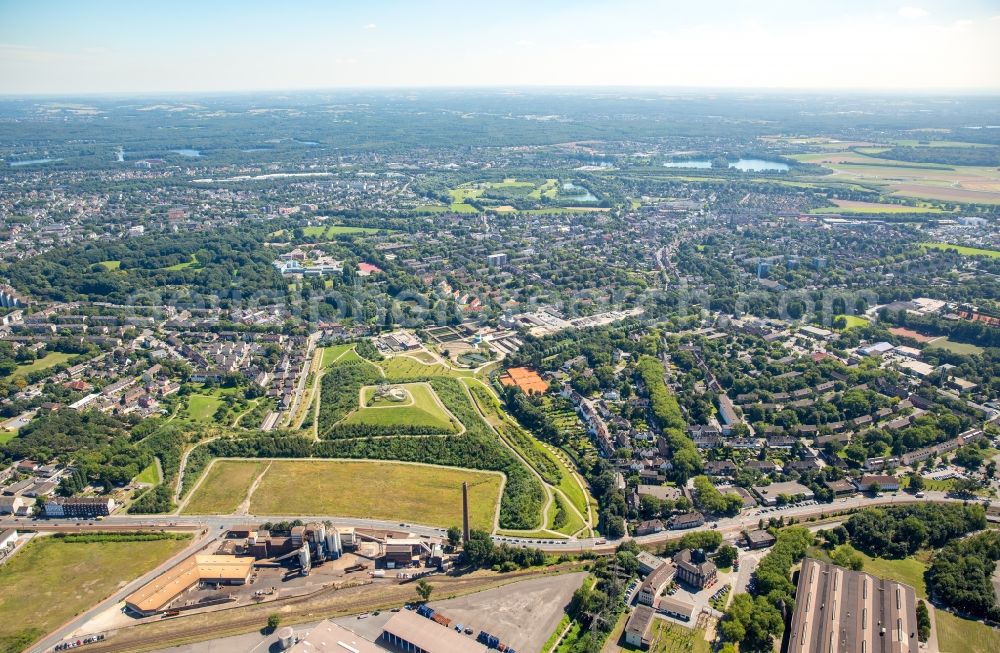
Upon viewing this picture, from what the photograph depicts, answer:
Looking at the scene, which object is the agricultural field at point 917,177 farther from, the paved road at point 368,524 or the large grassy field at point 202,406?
the large grassy field at point 202,406

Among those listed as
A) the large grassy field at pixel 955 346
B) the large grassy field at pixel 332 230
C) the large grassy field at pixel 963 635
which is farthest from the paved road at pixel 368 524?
the large grassy field at pixel 332 230

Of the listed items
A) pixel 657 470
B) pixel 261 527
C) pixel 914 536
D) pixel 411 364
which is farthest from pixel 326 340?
pixel 914 536

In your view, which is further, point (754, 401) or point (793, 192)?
point (793, 192)

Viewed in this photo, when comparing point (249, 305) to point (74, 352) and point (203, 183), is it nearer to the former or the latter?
point (74, 352)

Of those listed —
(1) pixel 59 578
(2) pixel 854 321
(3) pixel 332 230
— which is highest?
(3) pixel 332 230

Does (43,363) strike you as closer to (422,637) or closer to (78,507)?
(78,507)

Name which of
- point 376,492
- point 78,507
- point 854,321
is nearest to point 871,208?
point 854,321

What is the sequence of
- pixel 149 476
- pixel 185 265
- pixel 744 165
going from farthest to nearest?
pixel 744 165 < pixel 185 265 < pixel 149 476
